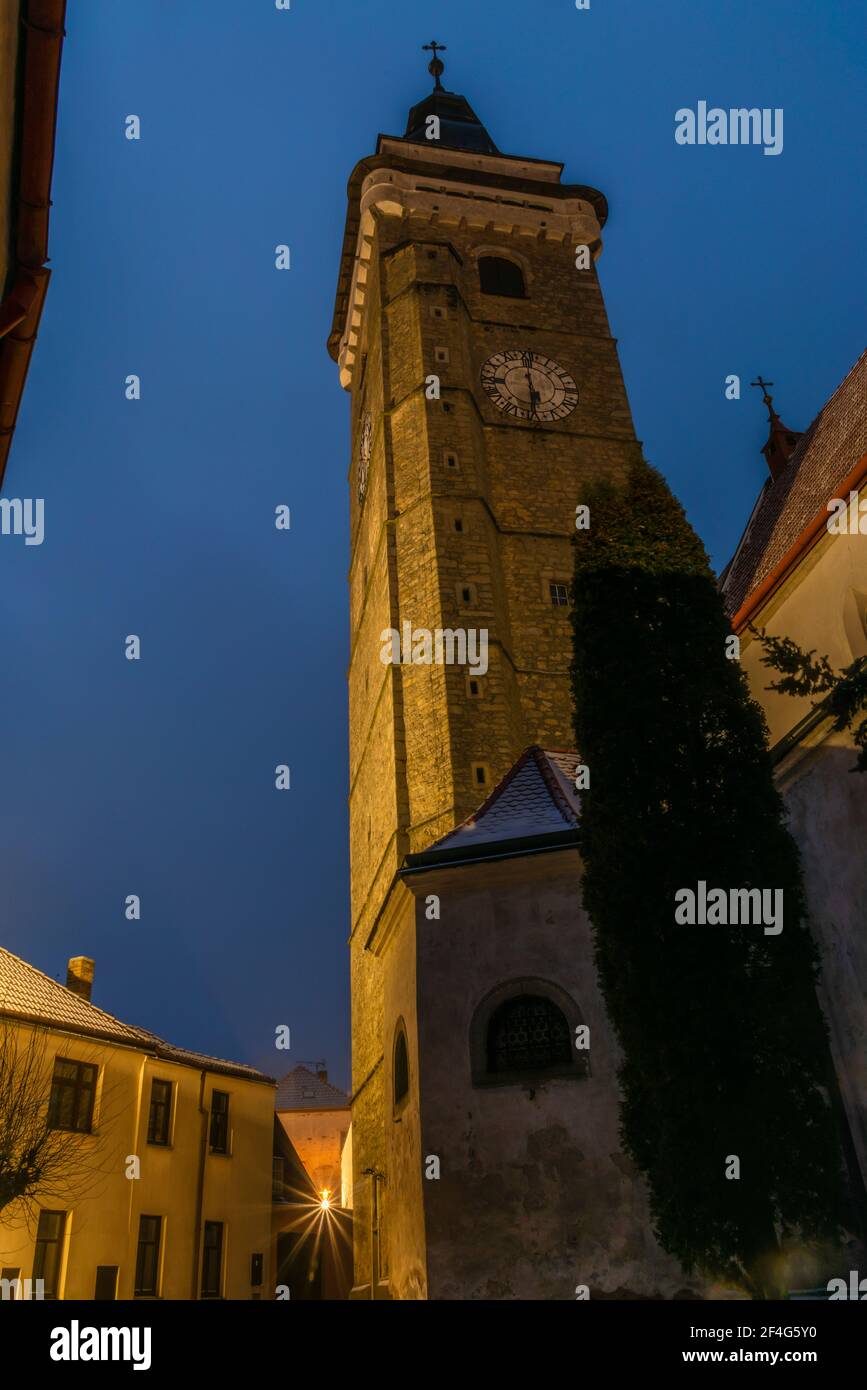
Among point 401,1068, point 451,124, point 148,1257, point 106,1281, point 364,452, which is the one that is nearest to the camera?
point 401,1068

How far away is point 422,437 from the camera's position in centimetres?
2714

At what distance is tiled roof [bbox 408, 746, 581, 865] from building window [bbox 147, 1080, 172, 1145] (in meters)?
11.8

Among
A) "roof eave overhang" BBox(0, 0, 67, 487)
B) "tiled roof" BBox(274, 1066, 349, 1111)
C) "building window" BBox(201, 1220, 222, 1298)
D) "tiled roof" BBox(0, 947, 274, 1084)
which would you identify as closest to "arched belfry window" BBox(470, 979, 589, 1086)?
"roof eave overhang" BBox(0, 0, 67, 487)

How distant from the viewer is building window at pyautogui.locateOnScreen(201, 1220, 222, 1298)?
2141cm

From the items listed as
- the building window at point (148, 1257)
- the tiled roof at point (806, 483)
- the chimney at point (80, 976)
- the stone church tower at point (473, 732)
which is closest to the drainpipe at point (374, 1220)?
the stone church tower at point (473, 732)

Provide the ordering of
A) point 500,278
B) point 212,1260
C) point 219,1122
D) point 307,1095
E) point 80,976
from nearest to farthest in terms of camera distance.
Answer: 1. point 212,1260
2. point 219,1122
3. point 80,976
4. point 500,278
5. point 307,1095

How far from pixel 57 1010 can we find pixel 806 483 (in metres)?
17.3

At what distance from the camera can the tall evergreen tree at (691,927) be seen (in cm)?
852

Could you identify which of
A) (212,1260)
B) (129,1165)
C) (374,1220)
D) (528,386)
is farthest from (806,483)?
(212,1260)

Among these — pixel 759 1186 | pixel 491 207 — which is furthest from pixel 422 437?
pixel 759 1186

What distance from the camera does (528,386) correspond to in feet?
97.7

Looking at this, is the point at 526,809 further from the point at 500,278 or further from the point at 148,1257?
the point at 500,278
